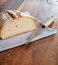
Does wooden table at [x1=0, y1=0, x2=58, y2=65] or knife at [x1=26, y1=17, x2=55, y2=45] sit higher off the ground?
knife at [x1=26, y1=17, x2=55, y2=45]

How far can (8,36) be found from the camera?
786 millimetres

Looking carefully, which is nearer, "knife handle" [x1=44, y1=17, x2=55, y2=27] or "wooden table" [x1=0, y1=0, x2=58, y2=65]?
"wooden table" [x1=0, y1=0, x2=58, y2=65]

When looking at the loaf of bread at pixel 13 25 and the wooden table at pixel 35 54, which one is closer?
the wooden table at pixel 35 54

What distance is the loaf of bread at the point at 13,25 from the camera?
774 millimetres

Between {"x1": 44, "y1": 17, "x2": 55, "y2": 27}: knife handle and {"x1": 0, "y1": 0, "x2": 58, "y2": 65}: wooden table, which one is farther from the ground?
{"x1": 44, "y1": 17, "x2": 55, "y2": 27}: knife handle

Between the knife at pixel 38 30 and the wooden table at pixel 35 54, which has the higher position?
the knife at pixel 38 30

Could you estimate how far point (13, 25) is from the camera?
79 centimetres

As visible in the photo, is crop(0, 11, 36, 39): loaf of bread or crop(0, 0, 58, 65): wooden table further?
crop(0, 11, 36, 39): loaf of bread

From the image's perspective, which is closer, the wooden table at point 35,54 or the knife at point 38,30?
the wooden table at point 35,54

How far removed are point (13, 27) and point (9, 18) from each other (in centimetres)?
5

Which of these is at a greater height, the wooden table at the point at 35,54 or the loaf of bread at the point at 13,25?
the loaf of bread at the point at 13,25

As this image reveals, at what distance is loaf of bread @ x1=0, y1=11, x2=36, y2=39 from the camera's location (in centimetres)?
77

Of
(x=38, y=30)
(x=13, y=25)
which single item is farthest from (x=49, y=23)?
(x=13, y=25)

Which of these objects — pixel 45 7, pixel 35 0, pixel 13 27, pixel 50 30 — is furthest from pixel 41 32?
pixel 35 0
